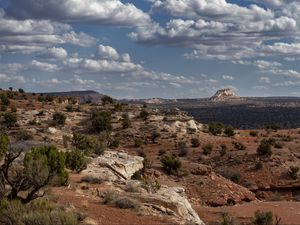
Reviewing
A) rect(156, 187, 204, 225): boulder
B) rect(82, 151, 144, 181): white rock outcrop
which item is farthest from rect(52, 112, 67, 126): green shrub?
rect(156, 187, 204, 225): boulder

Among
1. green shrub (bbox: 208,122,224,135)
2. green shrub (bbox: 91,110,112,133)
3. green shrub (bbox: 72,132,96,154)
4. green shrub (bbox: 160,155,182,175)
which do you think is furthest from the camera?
green shrub (bbox: 208,122,224,135)

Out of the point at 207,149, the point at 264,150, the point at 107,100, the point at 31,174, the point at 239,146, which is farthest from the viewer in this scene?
the point at 107,100

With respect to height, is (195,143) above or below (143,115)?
below

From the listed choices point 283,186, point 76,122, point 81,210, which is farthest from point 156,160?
point 81,210

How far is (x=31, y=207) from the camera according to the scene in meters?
17.0

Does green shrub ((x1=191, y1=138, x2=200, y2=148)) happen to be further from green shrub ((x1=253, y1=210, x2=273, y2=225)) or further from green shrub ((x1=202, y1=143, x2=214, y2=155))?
green shrub ((x1=253, y1=210, x2=273, y2=225))

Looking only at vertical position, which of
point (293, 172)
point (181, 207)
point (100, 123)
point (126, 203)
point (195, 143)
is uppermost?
point (100, 123)

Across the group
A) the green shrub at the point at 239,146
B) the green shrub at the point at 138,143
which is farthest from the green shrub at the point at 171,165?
the green shrub at the point at 239,146

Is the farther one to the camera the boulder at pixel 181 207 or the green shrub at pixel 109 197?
the boulder at pixel 181 207

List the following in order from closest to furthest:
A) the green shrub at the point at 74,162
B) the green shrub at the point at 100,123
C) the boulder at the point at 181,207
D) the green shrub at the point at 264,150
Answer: the boulder at the point at 181,207
the green shrub at the point at 74,162
the green shrub at the point at 264,150
the green shrub at the point at 100,123

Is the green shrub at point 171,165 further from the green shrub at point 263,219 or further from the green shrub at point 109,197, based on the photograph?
the green shrub at point 109,197

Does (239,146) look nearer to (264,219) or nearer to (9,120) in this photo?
(9,120)

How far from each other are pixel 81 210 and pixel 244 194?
73.6 feet

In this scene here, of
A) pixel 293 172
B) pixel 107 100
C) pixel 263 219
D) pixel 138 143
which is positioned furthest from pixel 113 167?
pixel 107 100
